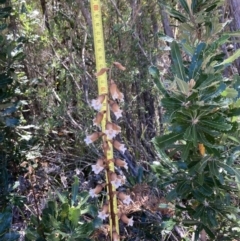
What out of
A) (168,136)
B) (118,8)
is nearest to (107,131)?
(168,136)

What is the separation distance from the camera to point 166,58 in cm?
320

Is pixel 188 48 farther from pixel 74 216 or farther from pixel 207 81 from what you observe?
pixel 74 216

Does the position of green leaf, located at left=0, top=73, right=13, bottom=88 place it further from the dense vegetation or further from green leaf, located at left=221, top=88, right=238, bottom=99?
green leaf, located at left=221, top=88, right=238, bottom=99

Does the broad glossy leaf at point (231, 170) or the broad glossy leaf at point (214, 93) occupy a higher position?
the broad glossy leaf at point (214, 93)

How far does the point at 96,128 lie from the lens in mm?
2799

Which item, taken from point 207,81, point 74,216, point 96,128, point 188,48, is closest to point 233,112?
point 207,81

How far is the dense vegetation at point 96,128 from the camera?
5.78 feet

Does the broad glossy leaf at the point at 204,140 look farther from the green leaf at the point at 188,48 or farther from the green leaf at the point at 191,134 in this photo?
the green leaf at the point at 188,48

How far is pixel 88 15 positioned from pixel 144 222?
62.1 inches

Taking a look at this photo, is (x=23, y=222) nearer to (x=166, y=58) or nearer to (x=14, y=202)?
(x=14, y=202)

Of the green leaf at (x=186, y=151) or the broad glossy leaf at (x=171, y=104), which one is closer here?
the broad glossy leaf at (x=171, y=104)

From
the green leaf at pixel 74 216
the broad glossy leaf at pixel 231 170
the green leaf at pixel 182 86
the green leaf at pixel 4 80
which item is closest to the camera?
the green leaf at pixel 182 86

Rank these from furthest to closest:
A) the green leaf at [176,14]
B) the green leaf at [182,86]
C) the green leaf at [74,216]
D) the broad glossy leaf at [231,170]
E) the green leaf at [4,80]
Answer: the green leaf at [4,80] < the green leaf at [176,14] < the green leaf at [74,216] < the broad glossy leaf at [231,170] < the green leaf at [182,86]

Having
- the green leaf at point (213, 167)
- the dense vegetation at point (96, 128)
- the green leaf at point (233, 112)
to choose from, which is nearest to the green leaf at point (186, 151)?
the dense vegetation at point (96, 128)
